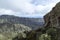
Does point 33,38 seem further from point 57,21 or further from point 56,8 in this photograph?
point 56,8

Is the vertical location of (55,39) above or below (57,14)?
below

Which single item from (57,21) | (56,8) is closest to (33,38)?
(57,21)

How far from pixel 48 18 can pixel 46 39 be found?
2735 inches

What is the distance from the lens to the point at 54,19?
12862 cm

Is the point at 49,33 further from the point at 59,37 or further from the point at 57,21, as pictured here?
the point at 57,21

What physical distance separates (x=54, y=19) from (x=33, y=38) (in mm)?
42552

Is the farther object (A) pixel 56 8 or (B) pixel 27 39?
(A) pixel 56 8

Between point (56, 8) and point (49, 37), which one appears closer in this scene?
point (49, 37)

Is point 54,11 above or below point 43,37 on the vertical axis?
above

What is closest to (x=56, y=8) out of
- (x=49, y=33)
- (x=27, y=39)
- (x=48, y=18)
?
(x=48, y=18)

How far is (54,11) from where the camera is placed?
133 metres

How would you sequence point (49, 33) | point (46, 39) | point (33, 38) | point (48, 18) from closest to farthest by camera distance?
point (46, 39), point (49, 33), point (33, 38), point (48, 18)

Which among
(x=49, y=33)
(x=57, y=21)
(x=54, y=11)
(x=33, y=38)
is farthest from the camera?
(x=54, y=11)

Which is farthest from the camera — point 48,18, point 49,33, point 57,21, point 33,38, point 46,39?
point 48,18
